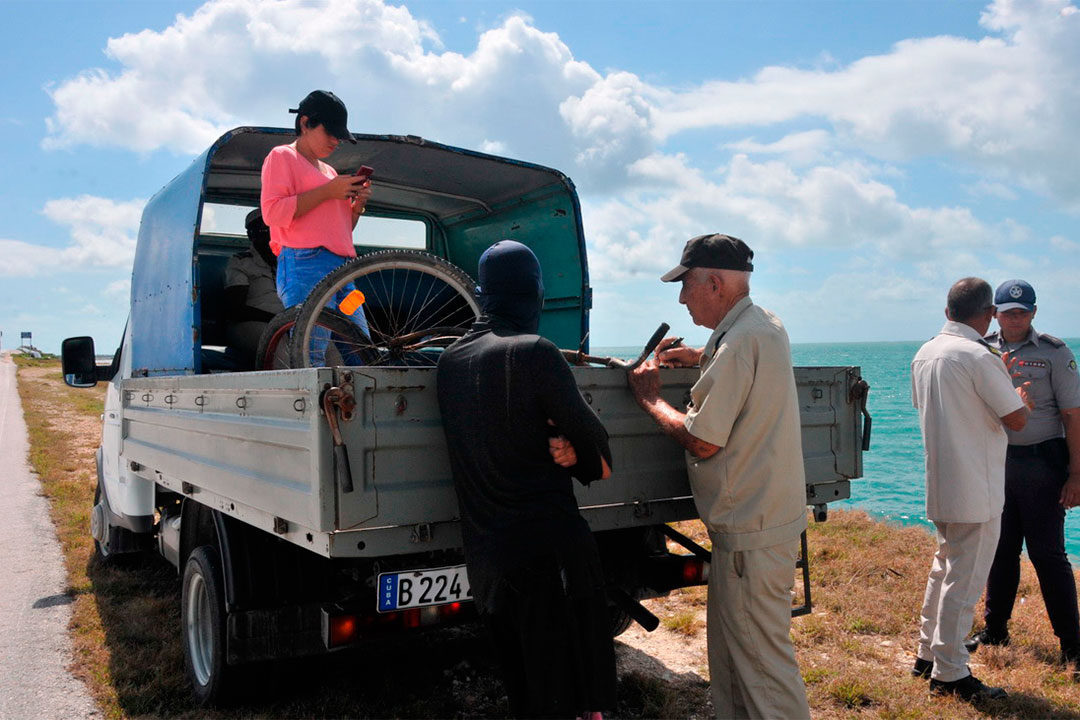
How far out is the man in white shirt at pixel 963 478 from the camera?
4.12 m

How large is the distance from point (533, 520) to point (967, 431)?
8.32ft

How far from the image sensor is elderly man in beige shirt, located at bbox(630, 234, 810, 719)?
3.18m

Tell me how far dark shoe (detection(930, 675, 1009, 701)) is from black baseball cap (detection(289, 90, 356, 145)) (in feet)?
12.8

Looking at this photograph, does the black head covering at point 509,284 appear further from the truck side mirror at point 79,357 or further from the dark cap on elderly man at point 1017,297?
the truck side mirror at point 79,357

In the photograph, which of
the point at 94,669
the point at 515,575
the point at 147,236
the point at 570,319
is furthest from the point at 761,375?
the point at 147,236

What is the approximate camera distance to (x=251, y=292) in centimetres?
552

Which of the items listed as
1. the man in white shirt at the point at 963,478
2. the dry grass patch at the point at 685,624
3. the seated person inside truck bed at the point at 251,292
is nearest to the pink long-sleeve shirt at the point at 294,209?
the seated person inside truck bed at the point at 251,292

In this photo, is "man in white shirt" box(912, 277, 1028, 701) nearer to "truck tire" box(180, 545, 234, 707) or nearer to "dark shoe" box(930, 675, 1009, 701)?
"dark shoe" box(930, 675, 1009, 701)

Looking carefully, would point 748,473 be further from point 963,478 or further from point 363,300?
point 363,300

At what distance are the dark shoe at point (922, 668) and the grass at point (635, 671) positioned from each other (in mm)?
68

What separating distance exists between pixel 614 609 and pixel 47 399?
32.1 m

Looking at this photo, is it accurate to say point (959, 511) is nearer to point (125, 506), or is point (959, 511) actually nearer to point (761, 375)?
point (761, 375)

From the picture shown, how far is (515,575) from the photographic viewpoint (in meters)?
2.68

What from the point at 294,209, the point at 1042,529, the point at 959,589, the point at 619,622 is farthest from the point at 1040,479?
the point at 294,209
